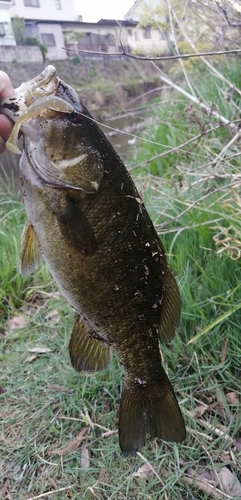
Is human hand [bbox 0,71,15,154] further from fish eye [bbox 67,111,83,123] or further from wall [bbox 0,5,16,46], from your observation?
wall [bbox 0,5,16,46]

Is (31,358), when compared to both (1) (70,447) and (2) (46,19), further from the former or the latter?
(2) (46,19)

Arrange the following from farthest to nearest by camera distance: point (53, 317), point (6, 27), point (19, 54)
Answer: point (6, 27) < point (19, 54) < point (53, 317)

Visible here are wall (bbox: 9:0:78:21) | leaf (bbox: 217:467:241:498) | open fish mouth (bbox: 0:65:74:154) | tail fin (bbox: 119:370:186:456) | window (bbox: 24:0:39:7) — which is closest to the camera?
open fish mouth (bbox: 0:65:74:154)

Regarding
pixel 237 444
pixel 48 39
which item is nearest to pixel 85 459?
pixel 237 444

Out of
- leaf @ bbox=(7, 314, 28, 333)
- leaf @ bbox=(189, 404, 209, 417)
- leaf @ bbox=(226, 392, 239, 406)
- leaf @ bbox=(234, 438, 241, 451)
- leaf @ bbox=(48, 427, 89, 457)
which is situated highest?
leaf @ bbox=(226, 392, 239, 406)

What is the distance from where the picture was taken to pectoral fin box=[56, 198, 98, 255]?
1279 millimetres

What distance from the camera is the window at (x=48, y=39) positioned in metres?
32.4

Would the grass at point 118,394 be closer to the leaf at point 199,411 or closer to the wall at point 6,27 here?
the leaf at point 199,411

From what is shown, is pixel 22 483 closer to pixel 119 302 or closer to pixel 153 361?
pixel 153 361

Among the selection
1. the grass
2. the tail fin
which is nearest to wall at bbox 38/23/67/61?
the grass

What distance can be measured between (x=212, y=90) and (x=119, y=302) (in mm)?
4103

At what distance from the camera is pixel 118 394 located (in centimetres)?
212

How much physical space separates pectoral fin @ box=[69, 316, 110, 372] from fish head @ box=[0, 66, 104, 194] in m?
0.52

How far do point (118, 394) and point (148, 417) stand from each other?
60 cm
